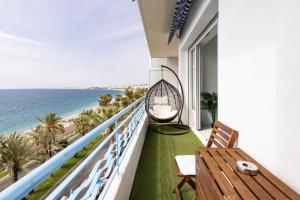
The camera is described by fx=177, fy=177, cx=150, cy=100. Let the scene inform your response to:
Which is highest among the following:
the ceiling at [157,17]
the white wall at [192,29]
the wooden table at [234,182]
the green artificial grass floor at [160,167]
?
the ceiling at [157,17]

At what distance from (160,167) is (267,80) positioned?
1936 millimetres

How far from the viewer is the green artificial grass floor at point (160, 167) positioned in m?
1.93

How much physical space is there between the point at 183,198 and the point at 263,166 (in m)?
1.04

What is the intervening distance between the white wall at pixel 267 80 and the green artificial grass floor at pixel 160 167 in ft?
3.54

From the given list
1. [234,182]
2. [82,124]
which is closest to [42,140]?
[82,124]

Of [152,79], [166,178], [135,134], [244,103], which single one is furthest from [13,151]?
[244,103]

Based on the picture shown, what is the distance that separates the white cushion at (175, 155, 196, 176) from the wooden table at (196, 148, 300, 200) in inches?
17.2

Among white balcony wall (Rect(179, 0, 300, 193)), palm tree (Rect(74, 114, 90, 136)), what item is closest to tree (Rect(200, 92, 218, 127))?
white balcony wall (Rect(179, 0, 300, 193))

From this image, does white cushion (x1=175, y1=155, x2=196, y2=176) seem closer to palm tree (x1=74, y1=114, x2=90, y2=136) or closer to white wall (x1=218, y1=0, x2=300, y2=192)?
white wall (x1=218, y1=0, x2=300, y2=192)

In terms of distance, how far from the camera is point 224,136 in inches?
63.0

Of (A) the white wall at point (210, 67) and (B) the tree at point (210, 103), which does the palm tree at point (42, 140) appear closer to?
(A) the white wall at point (210, 67)

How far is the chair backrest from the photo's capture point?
139 cm

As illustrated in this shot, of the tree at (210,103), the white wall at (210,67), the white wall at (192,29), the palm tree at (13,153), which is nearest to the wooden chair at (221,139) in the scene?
the white wall at (192,29)

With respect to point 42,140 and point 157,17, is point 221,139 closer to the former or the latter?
point 157,17
